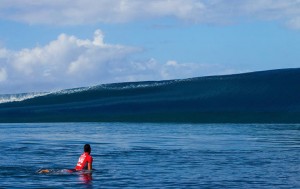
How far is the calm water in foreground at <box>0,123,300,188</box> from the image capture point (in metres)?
29.5

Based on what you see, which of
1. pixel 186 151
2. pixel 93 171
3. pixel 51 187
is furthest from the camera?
pixel 186 151

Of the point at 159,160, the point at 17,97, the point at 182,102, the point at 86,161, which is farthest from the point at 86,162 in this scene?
the point at 17,97

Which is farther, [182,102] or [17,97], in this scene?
[17,97]

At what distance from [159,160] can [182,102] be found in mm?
56351

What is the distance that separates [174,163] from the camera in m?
35.9

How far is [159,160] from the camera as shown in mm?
37344

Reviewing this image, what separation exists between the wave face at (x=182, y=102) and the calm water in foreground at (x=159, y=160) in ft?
87.4

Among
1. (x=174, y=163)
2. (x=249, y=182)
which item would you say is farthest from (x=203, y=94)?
(x=249, y=182)

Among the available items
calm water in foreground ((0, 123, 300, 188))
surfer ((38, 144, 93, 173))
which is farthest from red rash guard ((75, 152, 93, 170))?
calm water in foreground ((0, 123, 300, 188))

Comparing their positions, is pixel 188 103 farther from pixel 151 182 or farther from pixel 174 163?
pixel 151 182

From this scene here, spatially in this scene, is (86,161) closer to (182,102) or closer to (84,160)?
(84,160)

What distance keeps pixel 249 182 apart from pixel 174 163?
7024 millimetres

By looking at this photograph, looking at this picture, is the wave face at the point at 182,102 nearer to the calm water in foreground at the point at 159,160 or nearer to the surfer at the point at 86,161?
the calm water in foreground at the point at 159,160

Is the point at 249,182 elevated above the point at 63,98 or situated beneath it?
situated beneath
